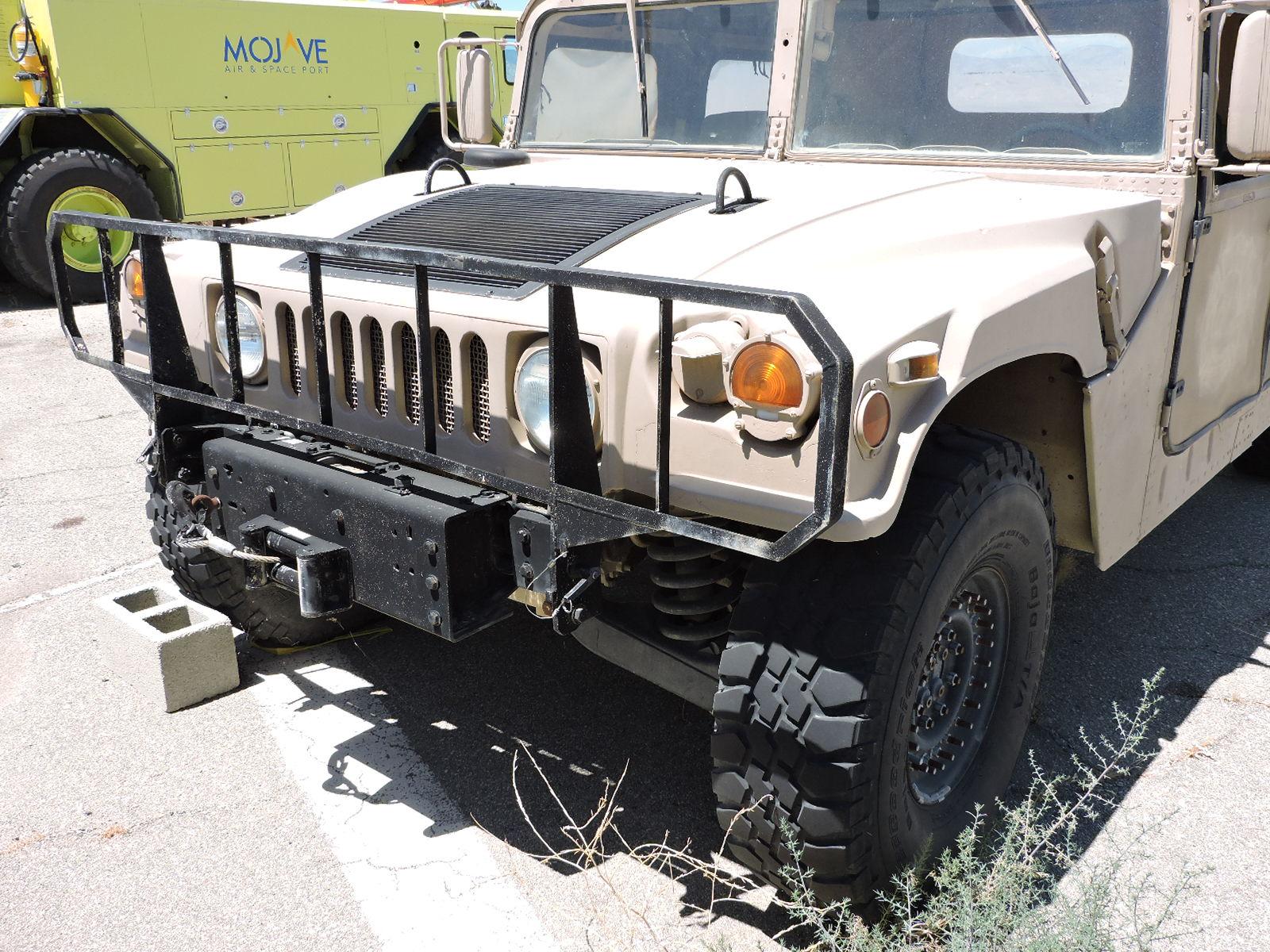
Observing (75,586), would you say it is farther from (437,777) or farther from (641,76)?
(641,76)

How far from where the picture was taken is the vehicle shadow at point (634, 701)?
299cm

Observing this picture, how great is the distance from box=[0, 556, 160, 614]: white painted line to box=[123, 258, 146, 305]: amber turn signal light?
1.52m

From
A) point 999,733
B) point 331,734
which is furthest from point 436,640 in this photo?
point 999,733

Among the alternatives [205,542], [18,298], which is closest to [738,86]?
[205,542]

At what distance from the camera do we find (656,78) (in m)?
3.74

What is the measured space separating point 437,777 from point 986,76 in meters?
2.43

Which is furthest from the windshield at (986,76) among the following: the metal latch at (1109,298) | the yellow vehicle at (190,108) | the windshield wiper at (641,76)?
the yellow vehicle at (190,108)

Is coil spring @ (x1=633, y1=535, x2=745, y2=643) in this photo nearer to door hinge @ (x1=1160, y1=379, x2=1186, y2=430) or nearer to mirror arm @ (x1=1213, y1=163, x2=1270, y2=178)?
door hinge @ (x1=1160, y1=379, x2=1186, y2=430)

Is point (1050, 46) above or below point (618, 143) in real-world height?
above

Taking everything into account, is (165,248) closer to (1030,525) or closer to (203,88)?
(1030,525)

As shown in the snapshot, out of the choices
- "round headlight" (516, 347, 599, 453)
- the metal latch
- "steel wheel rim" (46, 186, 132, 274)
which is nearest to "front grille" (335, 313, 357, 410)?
"round headlight" (516, 347, 599, 453)

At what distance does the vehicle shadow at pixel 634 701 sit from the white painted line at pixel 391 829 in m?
0.02

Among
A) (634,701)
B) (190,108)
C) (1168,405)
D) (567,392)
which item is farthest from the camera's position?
(190,108)

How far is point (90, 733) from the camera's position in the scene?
10.8 feet
